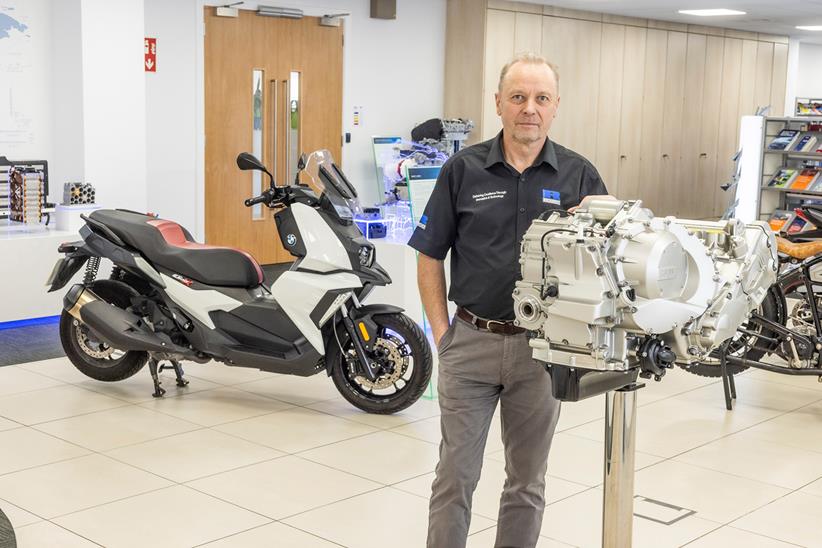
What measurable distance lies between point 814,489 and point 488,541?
1482 millimetres

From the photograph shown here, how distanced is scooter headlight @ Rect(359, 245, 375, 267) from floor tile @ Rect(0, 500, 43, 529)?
1.92 meters

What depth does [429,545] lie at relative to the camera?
287 cm

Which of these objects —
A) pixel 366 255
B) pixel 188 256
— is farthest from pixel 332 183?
pixel 188 256

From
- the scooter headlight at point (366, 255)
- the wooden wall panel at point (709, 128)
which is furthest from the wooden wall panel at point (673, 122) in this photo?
the scooter headlight at point (366, 255)

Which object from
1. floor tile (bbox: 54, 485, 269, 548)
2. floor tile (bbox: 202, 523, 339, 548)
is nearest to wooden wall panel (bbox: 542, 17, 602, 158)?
floor tile (bbox: 54, 485, 269, 548)

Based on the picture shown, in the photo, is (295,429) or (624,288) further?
(295,429)

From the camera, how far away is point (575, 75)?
1250 cm

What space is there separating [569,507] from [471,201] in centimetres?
154

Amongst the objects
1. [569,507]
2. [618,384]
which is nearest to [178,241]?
[569,507]

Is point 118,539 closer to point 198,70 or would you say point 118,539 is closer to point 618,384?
point 618,384

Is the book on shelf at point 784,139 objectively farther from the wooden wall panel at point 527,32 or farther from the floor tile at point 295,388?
the floor tile at point 295,388

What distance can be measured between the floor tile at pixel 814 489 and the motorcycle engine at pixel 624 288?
2.06m

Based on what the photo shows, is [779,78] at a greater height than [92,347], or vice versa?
[779,78]

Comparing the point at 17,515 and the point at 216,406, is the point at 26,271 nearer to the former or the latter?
the point at 216,406
